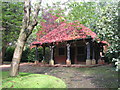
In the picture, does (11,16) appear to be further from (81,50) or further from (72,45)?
(81,50)

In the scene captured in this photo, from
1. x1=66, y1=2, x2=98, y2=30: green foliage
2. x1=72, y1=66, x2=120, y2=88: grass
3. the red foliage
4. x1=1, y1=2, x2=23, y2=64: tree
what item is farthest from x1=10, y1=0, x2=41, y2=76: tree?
the red foliage

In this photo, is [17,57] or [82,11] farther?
[82,11]

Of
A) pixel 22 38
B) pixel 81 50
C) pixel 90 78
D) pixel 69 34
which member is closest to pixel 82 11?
pixel 22 38

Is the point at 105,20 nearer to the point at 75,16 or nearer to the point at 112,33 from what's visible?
the point at 112,33

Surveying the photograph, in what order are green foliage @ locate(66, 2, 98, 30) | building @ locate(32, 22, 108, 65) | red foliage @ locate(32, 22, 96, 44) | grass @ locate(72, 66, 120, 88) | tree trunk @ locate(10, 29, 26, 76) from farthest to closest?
building @ locate(32, 22, 108, 65), red foliage @ locate(32, 22, 96, 44), grass @ locate(72, 66, 120, 88), green foliage @ locate(66, 2, 98, 30), tree trunk @ locate(10, 29, 26, 76)

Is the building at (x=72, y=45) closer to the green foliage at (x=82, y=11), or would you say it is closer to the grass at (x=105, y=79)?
the grass at (x=105, y=79)

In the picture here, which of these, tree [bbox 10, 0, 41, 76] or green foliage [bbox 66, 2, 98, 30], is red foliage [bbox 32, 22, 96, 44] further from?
tree [bbox 10, 0, 41, 76]

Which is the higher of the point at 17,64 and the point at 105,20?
the point at 105,20

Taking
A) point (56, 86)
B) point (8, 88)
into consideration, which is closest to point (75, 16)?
point (56, 86)

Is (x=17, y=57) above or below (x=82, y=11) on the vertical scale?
below

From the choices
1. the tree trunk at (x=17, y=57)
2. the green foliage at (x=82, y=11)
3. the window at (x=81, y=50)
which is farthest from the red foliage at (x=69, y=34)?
the tree trunk at (x=17, y=57)

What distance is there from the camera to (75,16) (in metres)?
6.15

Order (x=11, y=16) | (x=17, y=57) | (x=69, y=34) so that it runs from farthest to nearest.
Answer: (x=69, y=34) → (x=11, y=16) → (x=17, y=57)

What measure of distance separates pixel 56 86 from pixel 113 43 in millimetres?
2589
